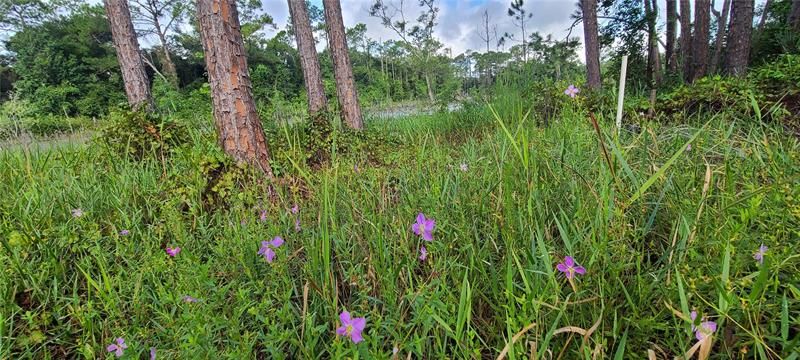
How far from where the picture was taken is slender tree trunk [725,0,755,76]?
4761mm

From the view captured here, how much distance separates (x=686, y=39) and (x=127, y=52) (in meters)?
10.8

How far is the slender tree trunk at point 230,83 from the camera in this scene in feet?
6.72

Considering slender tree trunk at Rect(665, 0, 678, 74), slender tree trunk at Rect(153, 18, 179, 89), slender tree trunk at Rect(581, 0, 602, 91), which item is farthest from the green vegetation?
slender tree trunk at Rect(153, 18, 179, 89)

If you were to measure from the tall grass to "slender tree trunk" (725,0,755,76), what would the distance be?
5146 millimetres

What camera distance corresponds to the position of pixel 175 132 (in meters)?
2.56

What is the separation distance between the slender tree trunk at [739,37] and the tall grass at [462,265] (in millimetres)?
5146

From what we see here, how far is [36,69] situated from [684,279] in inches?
1073

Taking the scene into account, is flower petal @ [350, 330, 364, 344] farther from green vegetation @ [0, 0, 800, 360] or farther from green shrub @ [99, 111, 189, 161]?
green shrub @ [99, 111, 189, 161]

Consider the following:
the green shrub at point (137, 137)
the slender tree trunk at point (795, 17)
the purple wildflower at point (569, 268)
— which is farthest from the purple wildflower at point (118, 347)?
the slender tree trunk at point (795, 17)

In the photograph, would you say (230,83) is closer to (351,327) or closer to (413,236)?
(413,236)

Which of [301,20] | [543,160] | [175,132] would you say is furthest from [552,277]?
[301,20]

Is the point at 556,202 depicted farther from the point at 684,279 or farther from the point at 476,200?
the point at 684,279

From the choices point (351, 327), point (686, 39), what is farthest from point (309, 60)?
point (686, 39)

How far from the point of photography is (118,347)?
80 centimetres
